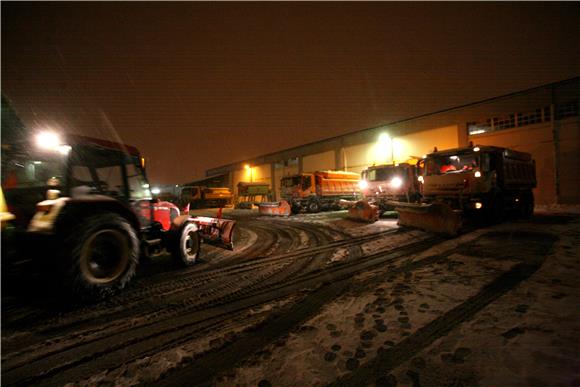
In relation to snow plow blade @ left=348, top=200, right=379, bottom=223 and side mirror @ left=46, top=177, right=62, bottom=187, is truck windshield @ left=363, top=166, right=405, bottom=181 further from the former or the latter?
side mirror @ left=46, top=177, right=62, bottom=187

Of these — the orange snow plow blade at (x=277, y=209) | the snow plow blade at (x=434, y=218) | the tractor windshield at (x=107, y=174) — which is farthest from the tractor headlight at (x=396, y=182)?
the tractor windshield at (x=107, y=174)

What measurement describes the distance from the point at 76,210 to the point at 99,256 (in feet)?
2.44

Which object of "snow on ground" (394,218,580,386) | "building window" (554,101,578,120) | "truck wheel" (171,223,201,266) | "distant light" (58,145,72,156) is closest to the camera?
"snow on ground" (394,218,580,386)

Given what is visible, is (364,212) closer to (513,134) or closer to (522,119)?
(513,134)

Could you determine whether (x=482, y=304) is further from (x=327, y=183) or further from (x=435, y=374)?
(x=327, y=183)

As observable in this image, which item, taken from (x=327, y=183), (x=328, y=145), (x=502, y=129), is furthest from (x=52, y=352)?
(x=328, y=145)

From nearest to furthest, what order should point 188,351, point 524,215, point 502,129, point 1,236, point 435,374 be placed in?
1. point 435,374
2. point 188,351
3. point 1,236
4. point 524,215
5. point 502,129

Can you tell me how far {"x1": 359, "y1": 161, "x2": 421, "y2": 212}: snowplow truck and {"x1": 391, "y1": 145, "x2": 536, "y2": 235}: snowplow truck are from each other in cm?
253

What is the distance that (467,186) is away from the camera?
363 inches

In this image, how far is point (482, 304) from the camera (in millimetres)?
3254

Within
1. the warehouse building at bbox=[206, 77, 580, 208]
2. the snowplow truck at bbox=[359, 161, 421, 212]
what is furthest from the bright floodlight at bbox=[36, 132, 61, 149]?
the warehouse building at bbox=[206, 77, 580, 208]

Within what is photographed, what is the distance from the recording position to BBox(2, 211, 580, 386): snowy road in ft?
7.14

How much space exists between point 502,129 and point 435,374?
22478 mm

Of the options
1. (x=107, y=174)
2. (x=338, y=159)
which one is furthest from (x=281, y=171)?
(x=107, y=174)
